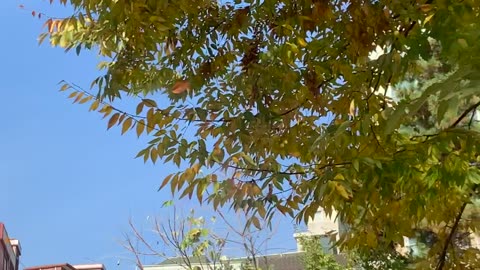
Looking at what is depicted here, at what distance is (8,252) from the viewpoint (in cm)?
957

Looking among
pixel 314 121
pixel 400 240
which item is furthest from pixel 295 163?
pixel 400 240

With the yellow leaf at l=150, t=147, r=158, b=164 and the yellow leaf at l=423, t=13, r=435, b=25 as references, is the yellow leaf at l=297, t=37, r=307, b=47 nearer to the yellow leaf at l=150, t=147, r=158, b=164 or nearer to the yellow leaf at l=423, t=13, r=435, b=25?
the yellow leaf at l=423, t=13, r=435, b=25

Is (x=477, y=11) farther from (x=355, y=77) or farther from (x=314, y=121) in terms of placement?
(x=314, y=121)

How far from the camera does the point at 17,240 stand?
431 inches

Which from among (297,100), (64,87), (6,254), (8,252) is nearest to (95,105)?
(64,87)

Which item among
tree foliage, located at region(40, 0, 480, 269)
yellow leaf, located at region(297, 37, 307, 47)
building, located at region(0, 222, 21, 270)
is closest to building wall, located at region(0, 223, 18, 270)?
building, located at region(0, 222, 21, 270)

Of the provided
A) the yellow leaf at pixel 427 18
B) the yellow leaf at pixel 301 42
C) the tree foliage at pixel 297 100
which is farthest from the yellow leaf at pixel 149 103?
the yellow leaf at pixel 427 18

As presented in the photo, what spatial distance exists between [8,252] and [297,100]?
823cm

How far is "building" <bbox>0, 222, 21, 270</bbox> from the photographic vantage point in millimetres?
8719

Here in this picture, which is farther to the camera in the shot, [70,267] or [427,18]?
[70,267]

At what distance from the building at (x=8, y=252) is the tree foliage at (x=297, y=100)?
6457 mm

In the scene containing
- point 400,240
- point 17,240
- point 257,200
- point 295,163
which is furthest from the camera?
point 17,240

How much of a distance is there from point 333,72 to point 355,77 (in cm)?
14

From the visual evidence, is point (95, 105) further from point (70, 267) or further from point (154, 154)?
point (70, 267)
